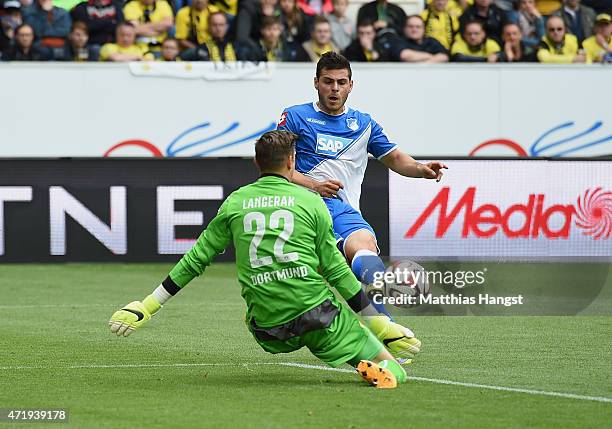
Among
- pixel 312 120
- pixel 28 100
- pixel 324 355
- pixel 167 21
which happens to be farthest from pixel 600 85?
pixel 324 355

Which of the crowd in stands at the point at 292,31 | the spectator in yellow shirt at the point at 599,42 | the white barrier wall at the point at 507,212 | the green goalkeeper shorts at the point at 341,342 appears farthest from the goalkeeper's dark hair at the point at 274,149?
the spectator in yellow shirt at the point at 599,42

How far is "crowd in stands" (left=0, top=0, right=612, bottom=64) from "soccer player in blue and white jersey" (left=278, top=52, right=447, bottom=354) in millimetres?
9874

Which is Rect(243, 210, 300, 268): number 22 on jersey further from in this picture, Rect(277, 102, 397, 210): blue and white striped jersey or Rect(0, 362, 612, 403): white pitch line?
Rect(277, 102, 397, 210): blue and white striped jersey

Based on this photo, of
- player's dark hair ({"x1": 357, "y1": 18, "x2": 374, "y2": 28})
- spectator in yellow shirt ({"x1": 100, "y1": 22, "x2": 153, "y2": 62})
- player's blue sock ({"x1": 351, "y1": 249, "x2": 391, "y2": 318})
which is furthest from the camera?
player's dark hair ({"x1": 357, "y1": 18, "x2": 374, "y2": 28})

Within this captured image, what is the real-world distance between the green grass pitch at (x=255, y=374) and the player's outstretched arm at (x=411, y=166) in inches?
50.3

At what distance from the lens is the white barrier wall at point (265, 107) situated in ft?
60.1

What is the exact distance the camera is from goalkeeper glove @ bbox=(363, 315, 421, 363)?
7.87 metres

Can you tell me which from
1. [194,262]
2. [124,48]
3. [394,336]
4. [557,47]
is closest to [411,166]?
[394,336]

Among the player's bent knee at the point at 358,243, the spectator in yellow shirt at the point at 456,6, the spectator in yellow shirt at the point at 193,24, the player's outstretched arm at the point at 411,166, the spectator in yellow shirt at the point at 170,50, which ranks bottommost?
the player's bent knee at the point at 358,243

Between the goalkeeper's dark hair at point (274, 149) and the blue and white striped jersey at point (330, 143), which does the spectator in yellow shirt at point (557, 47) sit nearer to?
the blue and white striped jersey at point (330, 143)

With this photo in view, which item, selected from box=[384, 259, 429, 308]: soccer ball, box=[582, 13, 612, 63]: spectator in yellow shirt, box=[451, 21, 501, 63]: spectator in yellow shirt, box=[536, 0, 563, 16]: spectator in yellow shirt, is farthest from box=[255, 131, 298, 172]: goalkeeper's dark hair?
box=[536, 0, 563, 16]: spectator in yellow shirt

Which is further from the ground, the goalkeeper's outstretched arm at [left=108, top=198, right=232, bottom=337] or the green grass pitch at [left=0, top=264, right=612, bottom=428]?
the goalkeeper's outstretched arm at [left=108, top=198, right=232, bottom=337]

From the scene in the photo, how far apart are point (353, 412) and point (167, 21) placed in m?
13.3

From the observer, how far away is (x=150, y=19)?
746 inches
